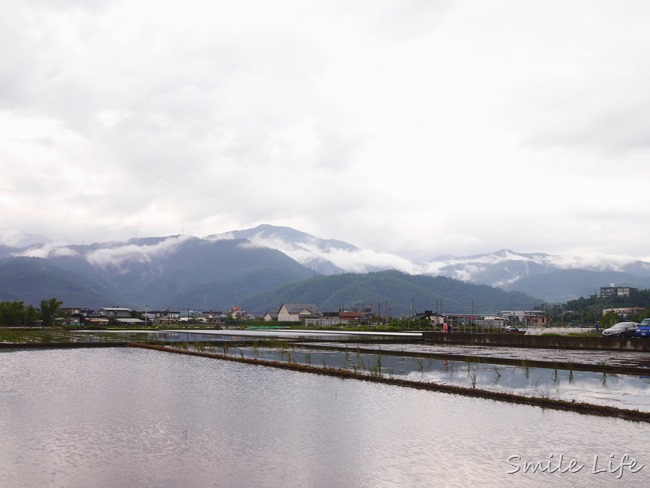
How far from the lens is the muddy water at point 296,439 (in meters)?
8.73

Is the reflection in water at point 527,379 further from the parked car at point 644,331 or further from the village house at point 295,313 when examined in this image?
the village house at point 295,313

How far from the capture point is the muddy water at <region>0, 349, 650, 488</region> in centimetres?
873

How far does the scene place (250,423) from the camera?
12.3 m

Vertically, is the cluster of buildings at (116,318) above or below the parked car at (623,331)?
below

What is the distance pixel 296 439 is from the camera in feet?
35.9

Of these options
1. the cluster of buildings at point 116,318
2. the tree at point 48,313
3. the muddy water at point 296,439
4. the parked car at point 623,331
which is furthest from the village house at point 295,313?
the muddy water at point 296,439

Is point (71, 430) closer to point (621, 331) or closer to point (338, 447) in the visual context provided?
point (338, 447)

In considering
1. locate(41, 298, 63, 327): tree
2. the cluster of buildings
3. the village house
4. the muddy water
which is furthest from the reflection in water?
the village house

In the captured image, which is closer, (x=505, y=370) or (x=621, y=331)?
(x=505, y=370)

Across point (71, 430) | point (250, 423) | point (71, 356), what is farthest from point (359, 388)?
point (71, 356)

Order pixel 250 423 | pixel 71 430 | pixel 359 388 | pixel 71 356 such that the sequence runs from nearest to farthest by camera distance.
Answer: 1. pixel 71 430
2. pixel 250 423
3. pixel 359 388
4. pixel 71 356

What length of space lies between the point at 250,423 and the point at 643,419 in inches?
329

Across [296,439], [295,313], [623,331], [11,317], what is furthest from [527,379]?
[295,313]

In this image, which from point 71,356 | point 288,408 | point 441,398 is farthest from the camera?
point 71,356
